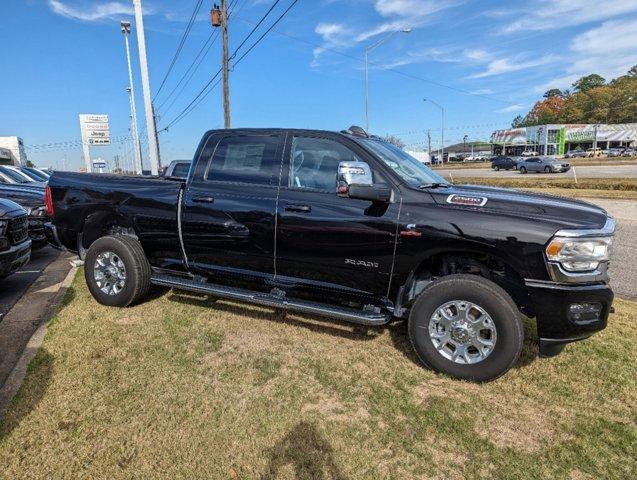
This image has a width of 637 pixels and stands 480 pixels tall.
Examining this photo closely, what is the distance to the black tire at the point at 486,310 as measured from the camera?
3305mm

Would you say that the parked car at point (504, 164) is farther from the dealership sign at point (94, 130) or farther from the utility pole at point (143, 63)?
the utility pole at point (143, 63)

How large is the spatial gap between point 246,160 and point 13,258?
330 centimetres

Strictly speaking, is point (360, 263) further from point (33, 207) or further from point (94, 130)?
point (94, 130)

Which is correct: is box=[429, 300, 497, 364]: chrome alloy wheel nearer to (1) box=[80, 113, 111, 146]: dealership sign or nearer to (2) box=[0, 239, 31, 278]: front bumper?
(2) box=[0, 239, 31, 278]: front bumper

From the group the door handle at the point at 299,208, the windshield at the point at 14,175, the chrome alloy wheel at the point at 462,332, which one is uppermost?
the windshield at the point at 14,175

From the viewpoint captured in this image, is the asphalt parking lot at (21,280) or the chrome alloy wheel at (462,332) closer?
the chrome alloy wheel at (462,332)

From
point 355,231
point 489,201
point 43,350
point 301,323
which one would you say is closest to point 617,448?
point 489,201

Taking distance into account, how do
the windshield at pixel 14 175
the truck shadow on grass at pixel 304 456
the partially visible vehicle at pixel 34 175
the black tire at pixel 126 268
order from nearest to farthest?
1. the truck shadow on grass at pixel 304 456
2. the black tire at pixel 126 268
3. the windshield at pixel 14 175
4. the partially visible vehicle at pixel 34 175

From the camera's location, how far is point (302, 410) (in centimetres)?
310

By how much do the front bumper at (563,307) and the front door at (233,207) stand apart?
2252 millimetres

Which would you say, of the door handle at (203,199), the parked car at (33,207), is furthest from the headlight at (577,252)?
the parked car at (33,207)

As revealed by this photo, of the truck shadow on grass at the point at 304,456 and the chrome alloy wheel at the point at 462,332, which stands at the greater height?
the chrome alloy wheel at the point at 462,332

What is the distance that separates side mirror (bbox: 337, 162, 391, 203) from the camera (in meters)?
3.58

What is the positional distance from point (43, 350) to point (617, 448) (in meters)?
4.38
